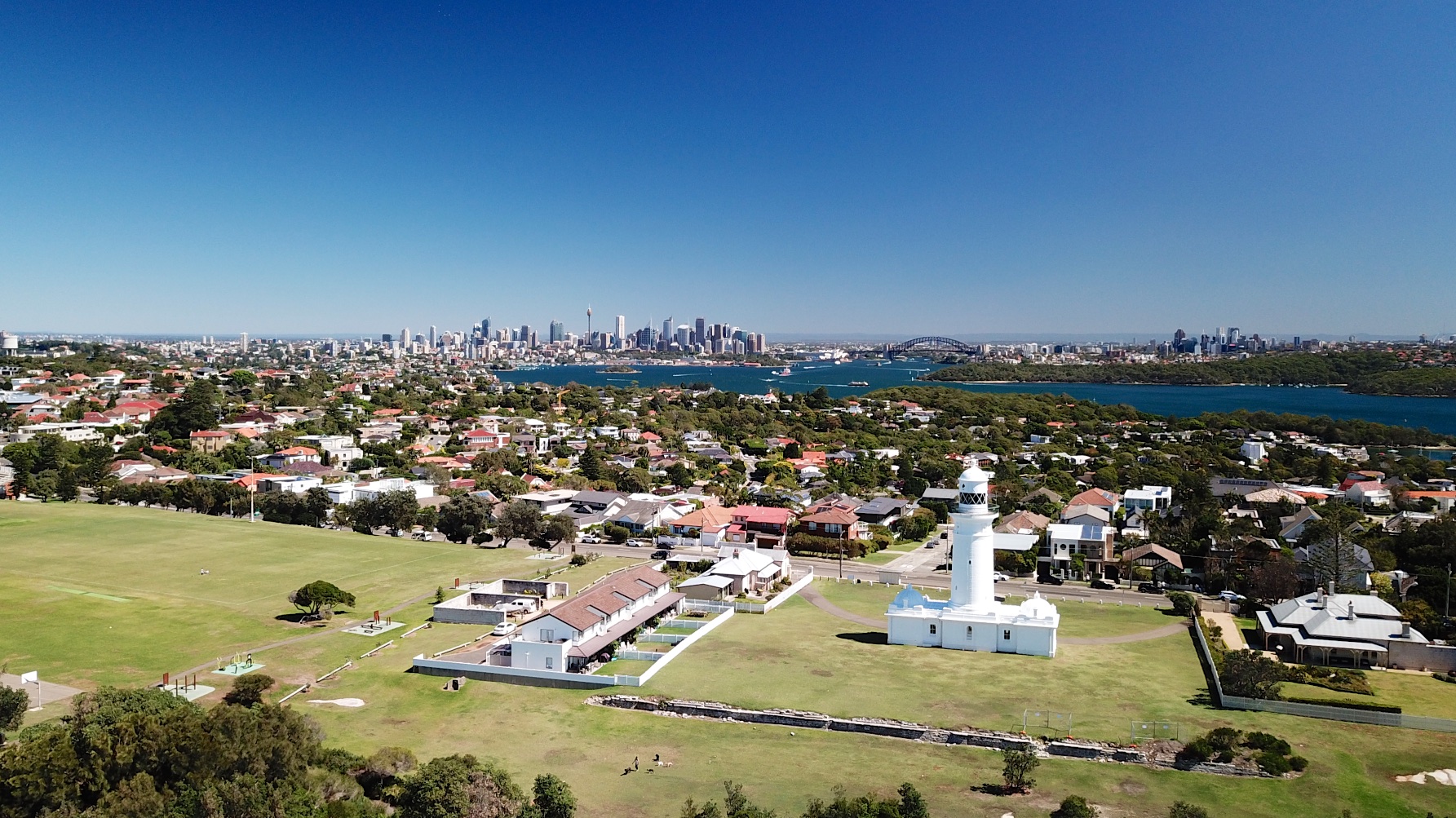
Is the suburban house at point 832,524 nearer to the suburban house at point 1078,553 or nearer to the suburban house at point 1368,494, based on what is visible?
the suburban house at point 1078,553

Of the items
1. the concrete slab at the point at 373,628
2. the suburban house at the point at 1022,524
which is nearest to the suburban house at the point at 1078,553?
the suburban house at the point at 1022,524

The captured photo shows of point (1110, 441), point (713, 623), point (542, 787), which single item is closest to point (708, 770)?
point (542, 787)

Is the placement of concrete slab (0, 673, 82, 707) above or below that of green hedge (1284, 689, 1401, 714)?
below

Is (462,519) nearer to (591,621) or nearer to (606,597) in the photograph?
(606,597)

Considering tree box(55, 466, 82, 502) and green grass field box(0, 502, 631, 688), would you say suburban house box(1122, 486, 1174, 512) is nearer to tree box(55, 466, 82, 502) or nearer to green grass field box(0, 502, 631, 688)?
green grass field box(0, 502, 631, 688)

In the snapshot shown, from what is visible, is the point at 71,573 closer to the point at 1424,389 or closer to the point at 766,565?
the point at 766,565

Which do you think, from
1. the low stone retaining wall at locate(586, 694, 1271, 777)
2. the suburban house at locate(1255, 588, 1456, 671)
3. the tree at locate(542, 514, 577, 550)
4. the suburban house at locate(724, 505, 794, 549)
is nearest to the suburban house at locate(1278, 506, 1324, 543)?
the suburban house at locate(1255, 588, 1456, 671)

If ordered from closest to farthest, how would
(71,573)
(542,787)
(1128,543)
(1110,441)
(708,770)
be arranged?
(542,787)
(708,770)
(71,573)
(1128,543)
(1110,441)
